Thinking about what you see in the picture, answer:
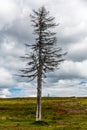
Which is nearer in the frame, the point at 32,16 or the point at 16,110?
the point at 32,16

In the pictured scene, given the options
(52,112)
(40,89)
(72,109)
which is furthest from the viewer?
(72,109)

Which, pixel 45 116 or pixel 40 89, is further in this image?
pixel 45 116

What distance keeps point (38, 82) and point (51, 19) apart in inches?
390

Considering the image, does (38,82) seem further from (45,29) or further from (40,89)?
(45,29)

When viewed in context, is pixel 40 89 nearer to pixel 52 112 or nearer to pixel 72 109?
pixel 52 112

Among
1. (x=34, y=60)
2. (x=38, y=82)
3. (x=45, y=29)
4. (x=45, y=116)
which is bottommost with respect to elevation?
(x=45, y=116)

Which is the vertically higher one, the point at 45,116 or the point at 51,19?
the point at 51,19

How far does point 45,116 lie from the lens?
191 ft

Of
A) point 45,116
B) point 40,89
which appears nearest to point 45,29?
point 40,89

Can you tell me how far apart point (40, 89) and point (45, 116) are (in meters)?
7.60

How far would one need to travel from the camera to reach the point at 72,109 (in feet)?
218

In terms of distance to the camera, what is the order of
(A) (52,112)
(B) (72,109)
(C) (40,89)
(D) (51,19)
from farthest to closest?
(B) (72,109), (A) (52,112), (D) (51,19), (C) (40,89)

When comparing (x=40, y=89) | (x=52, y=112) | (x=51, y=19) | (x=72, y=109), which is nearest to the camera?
(x=40, y=89)

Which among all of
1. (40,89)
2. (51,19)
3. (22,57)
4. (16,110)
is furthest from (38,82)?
(16,110)
